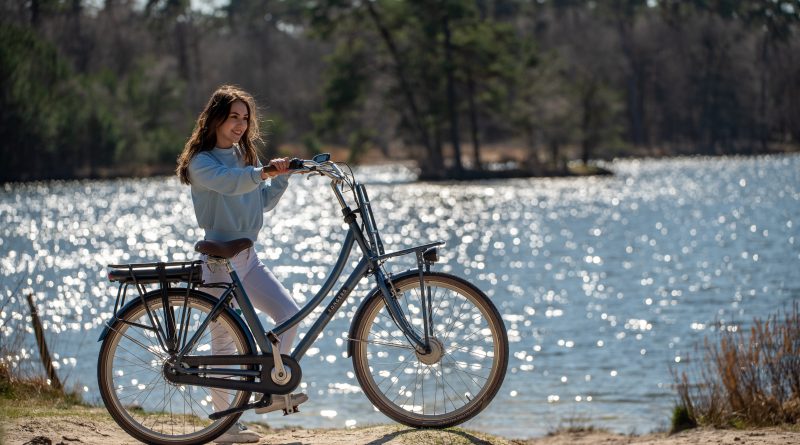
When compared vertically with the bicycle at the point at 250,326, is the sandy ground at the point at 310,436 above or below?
below

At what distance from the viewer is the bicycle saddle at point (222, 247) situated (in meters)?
5.67

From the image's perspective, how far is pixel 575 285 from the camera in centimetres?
2709

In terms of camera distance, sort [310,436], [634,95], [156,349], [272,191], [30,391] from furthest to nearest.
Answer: [634,95]
[30,391]
[310,436]
[272,191]
[156,349]

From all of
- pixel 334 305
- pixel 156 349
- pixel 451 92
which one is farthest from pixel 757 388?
pixel 451 92

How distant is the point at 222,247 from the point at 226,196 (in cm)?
30

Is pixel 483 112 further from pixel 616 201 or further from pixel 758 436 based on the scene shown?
pixel 758 436

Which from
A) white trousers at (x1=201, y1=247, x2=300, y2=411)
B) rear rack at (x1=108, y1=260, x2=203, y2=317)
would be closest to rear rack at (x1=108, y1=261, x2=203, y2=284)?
rear rack at (x1=108, y1=260, x2=203, y2=317)

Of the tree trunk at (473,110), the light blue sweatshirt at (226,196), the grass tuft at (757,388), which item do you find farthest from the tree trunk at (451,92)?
the light blue sweatshirt at (226,196)

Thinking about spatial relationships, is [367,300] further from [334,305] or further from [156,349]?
[156,349]

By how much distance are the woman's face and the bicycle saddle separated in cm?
54

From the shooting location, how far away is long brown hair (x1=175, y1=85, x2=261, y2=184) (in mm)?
5898

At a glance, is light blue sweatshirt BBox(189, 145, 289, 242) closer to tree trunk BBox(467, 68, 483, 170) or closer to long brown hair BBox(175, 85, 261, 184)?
long brown hair BBox(175, 85, 261, 184)

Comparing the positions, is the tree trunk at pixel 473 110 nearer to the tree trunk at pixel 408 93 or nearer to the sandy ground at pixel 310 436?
the tree trunk at pixel 408 93

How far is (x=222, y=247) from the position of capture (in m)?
5.66
